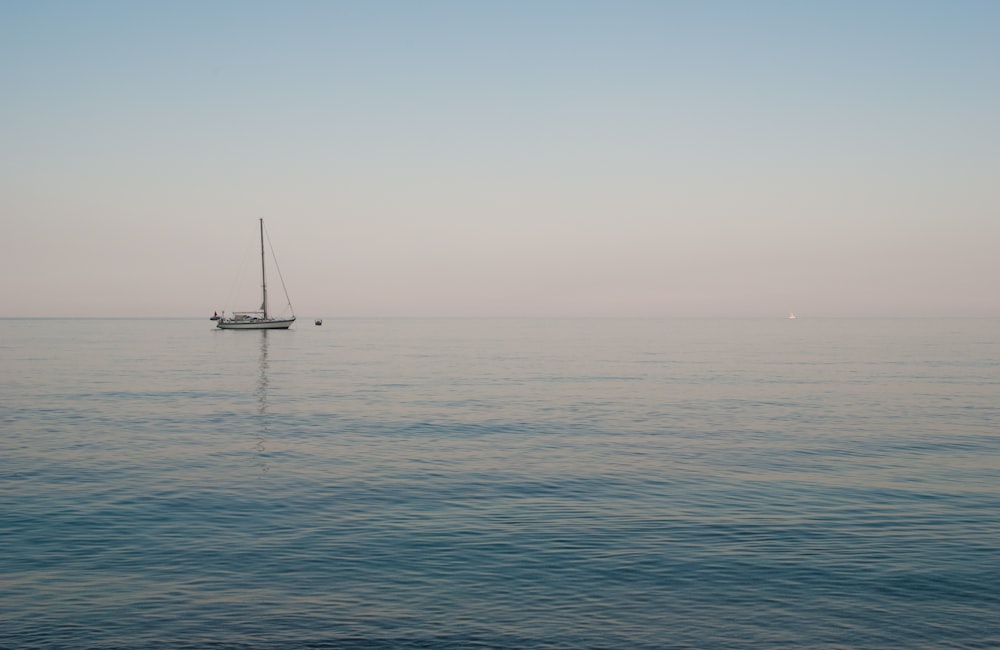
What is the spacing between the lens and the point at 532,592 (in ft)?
61.1

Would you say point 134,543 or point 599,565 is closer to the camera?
point 599,565

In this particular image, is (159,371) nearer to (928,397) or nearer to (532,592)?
(928,397)

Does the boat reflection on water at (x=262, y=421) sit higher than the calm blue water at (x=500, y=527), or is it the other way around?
the calm blue water at (x=500, y=527)

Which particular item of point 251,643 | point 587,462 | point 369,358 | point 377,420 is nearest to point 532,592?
point 251,643

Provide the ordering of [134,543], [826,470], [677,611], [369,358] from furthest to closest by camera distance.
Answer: [369,358], [826,470], [134,543], [677,611]

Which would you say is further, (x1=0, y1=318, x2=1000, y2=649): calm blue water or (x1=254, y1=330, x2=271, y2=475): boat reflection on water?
(x1=254, y1=330, x2=271, y2=475): boat reflection on water

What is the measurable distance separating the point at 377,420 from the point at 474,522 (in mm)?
27356

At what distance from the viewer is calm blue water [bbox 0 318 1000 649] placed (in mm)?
16781

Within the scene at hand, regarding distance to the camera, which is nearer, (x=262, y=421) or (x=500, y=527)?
(x=500, y=527)

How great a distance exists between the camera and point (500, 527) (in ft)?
80.7

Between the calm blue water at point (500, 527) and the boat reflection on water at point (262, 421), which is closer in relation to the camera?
the calm blue water at point (500, 527)

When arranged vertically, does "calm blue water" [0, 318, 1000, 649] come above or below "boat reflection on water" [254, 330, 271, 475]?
above

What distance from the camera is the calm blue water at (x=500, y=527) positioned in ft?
55.1

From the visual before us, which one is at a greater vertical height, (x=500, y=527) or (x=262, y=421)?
(x=500, y=527)
